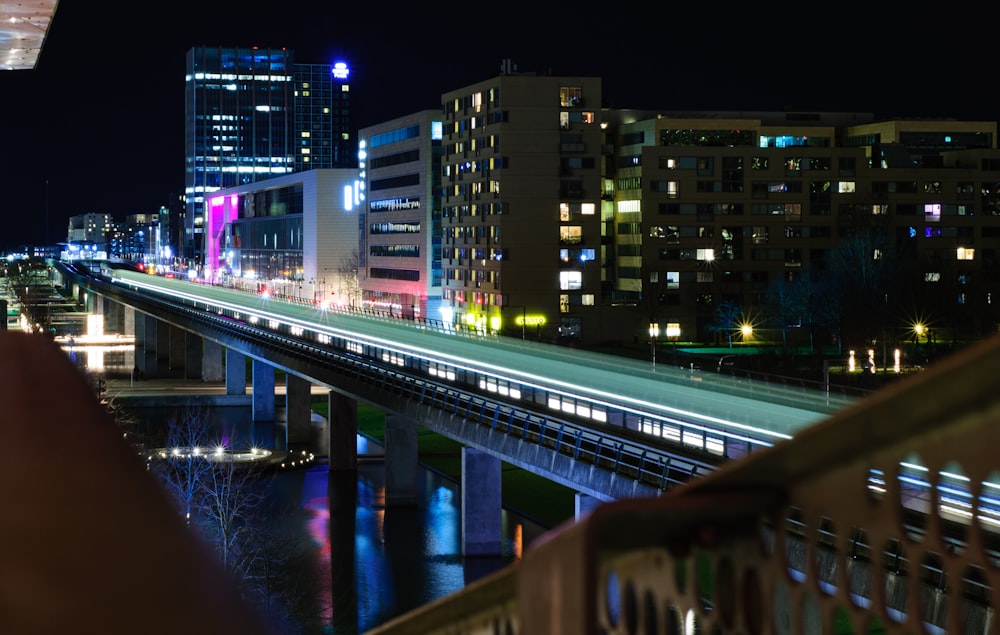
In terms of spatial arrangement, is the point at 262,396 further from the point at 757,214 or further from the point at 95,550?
the point at 95,550

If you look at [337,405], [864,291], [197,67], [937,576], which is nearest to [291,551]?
[337,405]

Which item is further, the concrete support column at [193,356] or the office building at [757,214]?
the concrete support column at [193,356]

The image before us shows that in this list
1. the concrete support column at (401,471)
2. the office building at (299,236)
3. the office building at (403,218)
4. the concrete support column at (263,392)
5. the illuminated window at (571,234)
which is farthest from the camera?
the office building at (299,236)

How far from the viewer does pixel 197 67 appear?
191875 millimetres

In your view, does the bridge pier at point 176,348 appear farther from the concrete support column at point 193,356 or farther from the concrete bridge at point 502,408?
the concrete bridge at point 502,408

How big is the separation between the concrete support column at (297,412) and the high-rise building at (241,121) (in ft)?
489

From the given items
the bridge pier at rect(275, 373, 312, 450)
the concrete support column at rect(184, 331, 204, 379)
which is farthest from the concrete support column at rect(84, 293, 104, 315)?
the bridge pier at rect(275, 373, 312, 450)

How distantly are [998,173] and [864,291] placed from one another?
983 inches

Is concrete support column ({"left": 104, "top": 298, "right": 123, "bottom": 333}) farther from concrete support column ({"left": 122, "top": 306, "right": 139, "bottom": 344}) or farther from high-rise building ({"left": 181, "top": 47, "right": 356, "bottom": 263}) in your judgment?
high-rise building ({"left": 181, "top": 47, "right": 356, "bottom": 263})

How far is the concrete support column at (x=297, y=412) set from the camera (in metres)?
48.1

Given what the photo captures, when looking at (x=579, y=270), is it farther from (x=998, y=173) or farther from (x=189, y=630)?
(x=189, y=630)

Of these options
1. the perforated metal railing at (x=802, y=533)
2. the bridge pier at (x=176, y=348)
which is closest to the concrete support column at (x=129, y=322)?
the bridge pier at (x=176, y=348)

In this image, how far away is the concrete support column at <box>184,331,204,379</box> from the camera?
73.6 metres

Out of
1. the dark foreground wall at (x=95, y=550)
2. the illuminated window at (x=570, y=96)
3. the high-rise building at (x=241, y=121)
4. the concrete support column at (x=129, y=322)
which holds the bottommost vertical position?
the concrete support column at (x=129, y=322)
